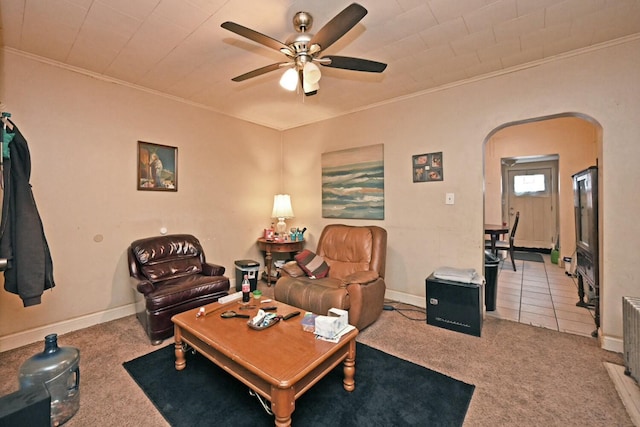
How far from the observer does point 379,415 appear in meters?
1.64

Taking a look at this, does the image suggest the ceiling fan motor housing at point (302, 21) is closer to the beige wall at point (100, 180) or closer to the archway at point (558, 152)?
the beige wall at point (100, 180)

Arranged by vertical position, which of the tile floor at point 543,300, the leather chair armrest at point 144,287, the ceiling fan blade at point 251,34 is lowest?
the tile floor at point 543,300

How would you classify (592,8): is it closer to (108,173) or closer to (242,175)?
A: (242,175)

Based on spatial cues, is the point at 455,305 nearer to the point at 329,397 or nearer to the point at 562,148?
the point at 329,397

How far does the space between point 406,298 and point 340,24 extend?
9.96 feet

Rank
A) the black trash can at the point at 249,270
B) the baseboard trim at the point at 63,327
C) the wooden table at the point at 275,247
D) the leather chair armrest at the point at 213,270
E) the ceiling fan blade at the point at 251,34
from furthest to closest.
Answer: the wooden table at the point at 275,247 → the black trash can at the point at 249,270 → the leather chair armrest at the point at 213,270 → the baseboard trim at the point at 63,327 → the ceiling fan blade at the point at 251,34

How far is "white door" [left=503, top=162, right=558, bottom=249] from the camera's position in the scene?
6.79m

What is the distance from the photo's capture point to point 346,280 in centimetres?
274

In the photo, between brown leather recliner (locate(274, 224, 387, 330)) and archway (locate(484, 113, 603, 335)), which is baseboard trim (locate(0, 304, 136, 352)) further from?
archway (locate(484, 113, 603, 335))

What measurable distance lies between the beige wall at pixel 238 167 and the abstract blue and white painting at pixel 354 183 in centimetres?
12

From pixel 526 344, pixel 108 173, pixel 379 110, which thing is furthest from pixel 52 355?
pixel 379 110

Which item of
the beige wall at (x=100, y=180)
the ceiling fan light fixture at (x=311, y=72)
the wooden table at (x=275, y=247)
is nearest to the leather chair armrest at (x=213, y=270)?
the beige wall at (x=100, y=180)

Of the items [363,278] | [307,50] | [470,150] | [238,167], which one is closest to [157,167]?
[238,167]

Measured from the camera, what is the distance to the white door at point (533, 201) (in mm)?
6789
